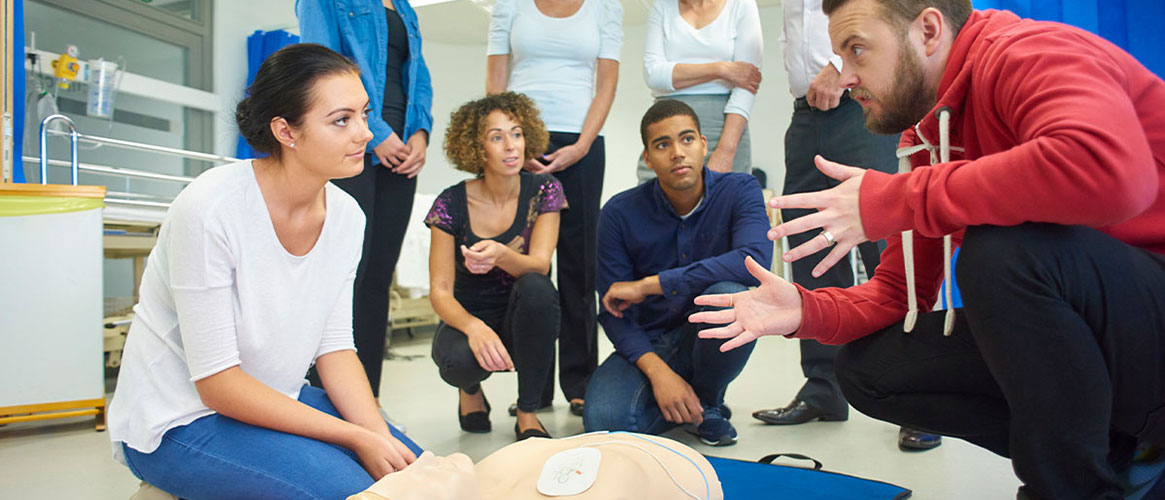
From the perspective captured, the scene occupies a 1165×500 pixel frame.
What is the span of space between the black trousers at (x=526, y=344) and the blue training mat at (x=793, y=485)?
0.56 metres

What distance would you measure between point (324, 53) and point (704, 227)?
1.11 meters

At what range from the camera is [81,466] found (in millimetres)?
1859

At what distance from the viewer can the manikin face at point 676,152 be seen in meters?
2.00

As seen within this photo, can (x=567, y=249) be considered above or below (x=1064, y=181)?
below

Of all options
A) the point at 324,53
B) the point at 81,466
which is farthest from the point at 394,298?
the point at 324,53

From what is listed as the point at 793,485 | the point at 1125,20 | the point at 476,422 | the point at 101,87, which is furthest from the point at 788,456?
the point at 101,87

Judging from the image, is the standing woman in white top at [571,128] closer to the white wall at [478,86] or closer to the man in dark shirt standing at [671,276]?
the man in dark shirt standing at [671,276]

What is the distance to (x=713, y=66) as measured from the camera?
229 centimetres

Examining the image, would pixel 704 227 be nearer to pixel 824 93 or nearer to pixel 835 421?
pixel 824 93

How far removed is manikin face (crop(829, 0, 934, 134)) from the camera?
114cm

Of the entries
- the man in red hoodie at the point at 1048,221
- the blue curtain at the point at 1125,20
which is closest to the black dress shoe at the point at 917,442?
the blue curtain at the point at 1125,20

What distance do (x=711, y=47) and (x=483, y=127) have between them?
0.75 m

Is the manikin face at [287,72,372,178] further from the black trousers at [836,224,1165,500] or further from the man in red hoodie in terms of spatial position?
the black trousers at [836,224,1165,500]

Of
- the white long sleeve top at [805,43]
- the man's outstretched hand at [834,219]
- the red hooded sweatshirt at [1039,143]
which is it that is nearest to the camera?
the red hooded sweatshirt at [1039,143]
